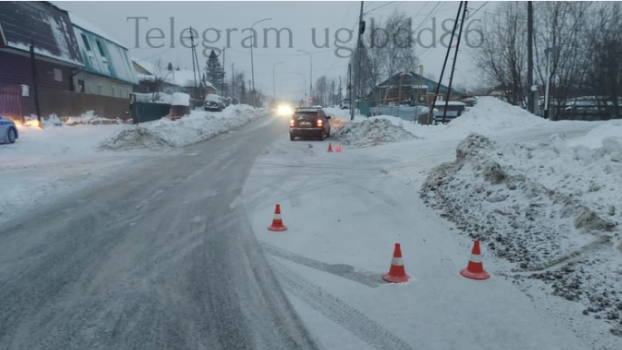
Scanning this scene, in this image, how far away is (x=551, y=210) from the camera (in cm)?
609

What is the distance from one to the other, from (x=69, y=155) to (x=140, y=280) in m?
12.8

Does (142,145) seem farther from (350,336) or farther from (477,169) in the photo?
(350,336)

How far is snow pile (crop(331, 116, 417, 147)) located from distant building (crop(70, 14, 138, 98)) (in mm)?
21814

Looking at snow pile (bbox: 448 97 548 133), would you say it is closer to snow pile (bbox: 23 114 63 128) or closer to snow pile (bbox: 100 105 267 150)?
snow pile (bbox: 100 105 267 150)

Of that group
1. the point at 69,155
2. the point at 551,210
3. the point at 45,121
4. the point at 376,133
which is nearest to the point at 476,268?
the point at 551,210

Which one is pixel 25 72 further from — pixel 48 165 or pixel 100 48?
pixel 48 165

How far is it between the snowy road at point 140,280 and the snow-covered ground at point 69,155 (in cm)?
98

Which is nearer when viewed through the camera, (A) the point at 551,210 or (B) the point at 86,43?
(A) the point at 551,210

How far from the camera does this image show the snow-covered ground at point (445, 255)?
12.7 feet

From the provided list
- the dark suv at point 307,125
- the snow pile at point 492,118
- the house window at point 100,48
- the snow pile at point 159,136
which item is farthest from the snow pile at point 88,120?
the snow pile at point 492,118

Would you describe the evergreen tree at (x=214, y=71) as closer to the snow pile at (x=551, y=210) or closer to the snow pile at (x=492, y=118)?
the snow pile at (x=492, y=118)

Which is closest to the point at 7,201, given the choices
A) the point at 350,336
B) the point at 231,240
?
the point at 231,240

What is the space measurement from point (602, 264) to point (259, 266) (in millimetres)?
3725

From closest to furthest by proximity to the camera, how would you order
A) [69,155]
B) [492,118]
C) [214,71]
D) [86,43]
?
[69,155] → [492,118] → [86,43] → [214,71]
